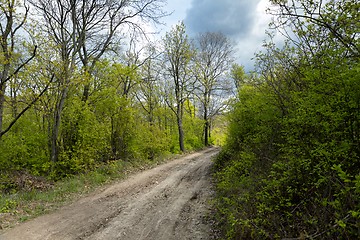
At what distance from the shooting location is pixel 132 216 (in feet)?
20.4

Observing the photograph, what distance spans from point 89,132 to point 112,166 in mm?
2067

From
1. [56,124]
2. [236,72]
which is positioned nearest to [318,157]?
[56,124]

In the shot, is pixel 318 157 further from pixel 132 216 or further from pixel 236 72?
pixel 236 72

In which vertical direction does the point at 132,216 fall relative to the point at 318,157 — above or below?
below

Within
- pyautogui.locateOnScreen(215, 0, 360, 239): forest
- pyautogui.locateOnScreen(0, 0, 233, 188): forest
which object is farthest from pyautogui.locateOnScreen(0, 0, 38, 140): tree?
pyautogui.locateOnScreen(215, 0, 360, 239): forest

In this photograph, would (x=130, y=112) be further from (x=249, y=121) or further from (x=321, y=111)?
(x=321, y=111)

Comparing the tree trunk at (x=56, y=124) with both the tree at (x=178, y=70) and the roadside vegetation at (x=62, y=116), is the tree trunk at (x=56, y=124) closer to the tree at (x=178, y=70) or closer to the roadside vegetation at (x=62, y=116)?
the roadside vegetation at (x=62, y=116)

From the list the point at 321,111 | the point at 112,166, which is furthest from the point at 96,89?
the point at 321,111

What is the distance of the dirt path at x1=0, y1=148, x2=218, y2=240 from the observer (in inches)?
207

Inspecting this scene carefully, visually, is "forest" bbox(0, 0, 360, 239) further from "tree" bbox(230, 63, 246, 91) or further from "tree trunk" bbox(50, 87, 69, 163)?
"tree" bbox(230, 63, 246, 91)

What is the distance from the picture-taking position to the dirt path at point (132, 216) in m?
5.26

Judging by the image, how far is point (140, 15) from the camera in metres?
13.7

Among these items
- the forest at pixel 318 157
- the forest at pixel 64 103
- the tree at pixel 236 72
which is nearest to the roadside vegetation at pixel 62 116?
the forest at pixel 64 103

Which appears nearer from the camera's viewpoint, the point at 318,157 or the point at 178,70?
the point at 318,157
